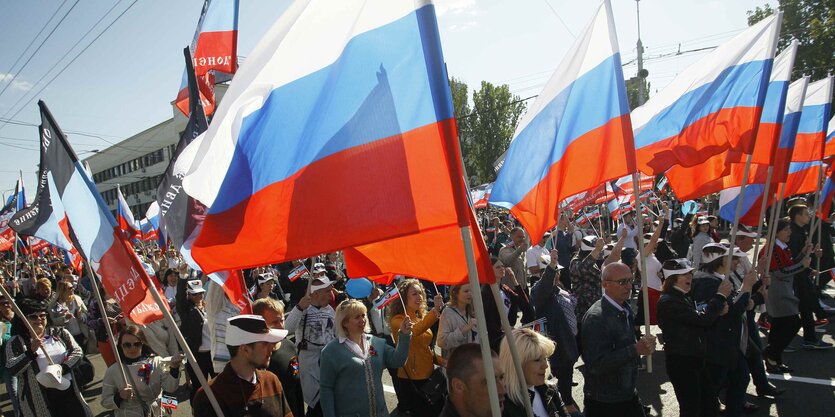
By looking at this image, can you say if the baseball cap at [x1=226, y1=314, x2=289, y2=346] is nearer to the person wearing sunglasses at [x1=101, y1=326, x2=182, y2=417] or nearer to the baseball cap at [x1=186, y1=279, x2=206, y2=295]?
the person wearing sunglasses at [x1=101, y1=326, x2=182, y2=417]

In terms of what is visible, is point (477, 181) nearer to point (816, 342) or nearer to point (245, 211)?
point (816, 342)

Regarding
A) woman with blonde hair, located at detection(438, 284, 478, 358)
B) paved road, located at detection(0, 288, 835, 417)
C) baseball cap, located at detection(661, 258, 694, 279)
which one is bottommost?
paved road, located at detection(0, 288, 835, 417)

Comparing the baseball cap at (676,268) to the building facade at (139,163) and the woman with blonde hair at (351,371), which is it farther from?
the building facade at (139,163)

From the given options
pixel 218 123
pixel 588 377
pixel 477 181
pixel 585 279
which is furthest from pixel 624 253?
pixel 477 181

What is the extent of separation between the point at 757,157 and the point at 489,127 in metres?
51.2

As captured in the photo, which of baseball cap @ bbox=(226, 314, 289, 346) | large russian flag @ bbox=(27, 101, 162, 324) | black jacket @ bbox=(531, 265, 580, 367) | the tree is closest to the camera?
baseball cap @ bbox=(226, 314, 289, 346)

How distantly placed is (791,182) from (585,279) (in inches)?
133

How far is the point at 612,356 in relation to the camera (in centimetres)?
416

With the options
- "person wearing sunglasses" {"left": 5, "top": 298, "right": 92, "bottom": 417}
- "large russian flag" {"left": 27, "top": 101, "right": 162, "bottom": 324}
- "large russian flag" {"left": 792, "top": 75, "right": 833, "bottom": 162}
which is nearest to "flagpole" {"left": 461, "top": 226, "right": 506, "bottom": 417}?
"large russian flag" {"left": 27, "top": 101, "right": 162, "bottom": 324}

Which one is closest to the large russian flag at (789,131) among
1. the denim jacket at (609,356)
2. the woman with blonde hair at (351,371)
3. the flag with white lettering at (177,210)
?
the denim jacket at (609,356)

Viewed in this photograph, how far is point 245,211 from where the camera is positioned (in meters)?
2.84

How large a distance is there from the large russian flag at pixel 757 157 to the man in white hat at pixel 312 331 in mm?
4005

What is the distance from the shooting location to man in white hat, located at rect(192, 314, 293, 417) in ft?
11.1

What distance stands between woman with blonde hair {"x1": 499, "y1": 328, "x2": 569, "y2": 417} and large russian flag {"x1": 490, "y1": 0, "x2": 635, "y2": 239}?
1081 millimetres
